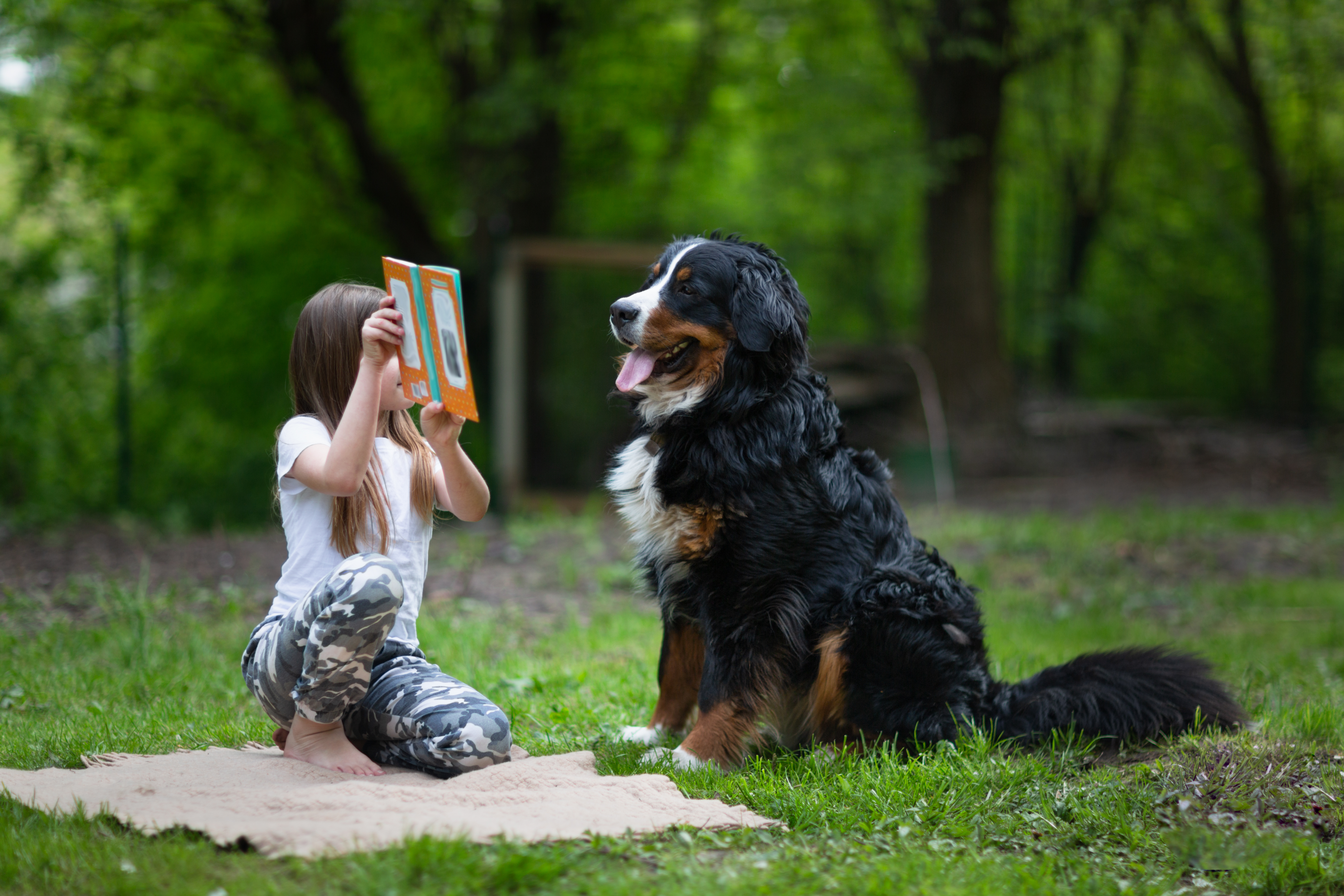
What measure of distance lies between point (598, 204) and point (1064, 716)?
9.68 metres

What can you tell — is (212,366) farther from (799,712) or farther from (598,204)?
(799,712)

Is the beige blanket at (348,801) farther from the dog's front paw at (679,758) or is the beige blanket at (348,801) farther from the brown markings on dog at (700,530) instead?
the brown markings on dog at (700,530)

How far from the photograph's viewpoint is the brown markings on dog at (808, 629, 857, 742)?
9.97 feet

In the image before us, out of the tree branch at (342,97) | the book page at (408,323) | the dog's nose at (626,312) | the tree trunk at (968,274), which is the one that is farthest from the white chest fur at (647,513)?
the tree trunk at (968,274)

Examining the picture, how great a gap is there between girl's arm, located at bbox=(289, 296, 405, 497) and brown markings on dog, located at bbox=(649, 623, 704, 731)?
114 centimetres

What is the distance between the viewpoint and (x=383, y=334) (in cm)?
267

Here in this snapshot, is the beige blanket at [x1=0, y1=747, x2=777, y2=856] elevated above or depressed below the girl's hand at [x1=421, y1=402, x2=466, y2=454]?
below

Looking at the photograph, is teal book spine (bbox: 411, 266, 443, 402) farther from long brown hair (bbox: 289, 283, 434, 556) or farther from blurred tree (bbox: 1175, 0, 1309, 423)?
blurred tree (bbox: 1175, 0, 1309, 423)

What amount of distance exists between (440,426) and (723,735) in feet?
3.72

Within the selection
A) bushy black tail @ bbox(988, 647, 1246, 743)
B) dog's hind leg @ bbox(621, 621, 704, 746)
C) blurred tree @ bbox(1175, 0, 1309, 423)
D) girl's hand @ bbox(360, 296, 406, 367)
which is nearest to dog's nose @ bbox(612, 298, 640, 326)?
girl's hand @ bbox(360, 296, 406, 367)

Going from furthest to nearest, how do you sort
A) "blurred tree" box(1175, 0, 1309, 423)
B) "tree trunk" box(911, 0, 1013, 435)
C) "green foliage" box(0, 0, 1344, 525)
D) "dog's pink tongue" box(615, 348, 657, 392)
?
"blurred tree" box(1175, 0, 1309, 423) → "tree trunk" box(911, 0, 1013, 435) → "green foliage" box(0, 0, 1344, 525) → "dog's pink tongue" box(615, 348, 657, 392)

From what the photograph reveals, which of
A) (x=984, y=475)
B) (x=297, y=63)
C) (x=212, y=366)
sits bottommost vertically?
(x=984, y=475)

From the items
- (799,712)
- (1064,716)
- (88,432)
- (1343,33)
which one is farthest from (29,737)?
(1343,33)

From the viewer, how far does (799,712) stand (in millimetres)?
3150
